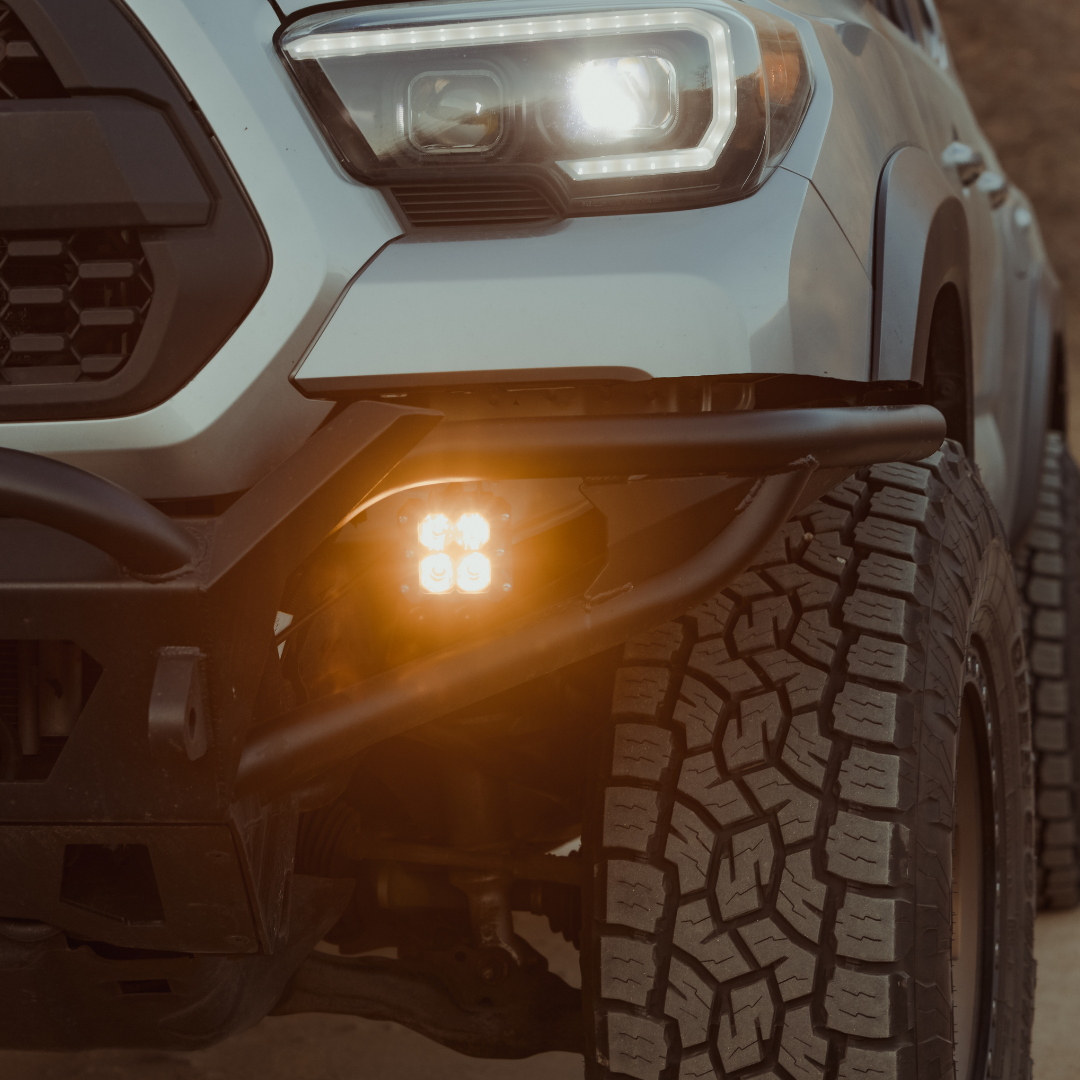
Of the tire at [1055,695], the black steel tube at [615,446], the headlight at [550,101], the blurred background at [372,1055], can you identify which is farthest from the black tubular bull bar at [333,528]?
the tire at [1055,695]

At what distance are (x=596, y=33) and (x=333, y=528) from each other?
1.74 feet

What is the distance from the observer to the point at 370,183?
4.27 ft

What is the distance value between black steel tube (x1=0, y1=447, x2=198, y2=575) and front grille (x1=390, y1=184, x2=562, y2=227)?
38 cm

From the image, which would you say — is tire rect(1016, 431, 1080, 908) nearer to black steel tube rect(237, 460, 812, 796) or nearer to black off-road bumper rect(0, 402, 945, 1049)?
black off-road bumper rect(0, 402, 945, 1049)

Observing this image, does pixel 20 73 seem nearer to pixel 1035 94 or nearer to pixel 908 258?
pixel 908 258

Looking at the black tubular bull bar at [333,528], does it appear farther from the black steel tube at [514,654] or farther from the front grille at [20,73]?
the front grille at [20,73]

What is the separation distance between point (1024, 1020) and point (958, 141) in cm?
170

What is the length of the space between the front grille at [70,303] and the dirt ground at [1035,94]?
46.6 ft

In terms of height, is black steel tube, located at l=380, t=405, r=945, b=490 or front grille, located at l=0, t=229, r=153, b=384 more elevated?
front grille, located at l=0, t=229, r=153, b=384

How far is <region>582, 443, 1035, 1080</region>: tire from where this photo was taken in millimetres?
1453

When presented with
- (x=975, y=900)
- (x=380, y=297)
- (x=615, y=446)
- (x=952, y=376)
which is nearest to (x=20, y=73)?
(x=380, y=297)

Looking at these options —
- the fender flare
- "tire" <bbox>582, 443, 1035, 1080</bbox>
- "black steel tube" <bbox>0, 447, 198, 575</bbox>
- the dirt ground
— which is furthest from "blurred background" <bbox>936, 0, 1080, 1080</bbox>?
"black steel tube" <bbox>0, 447, 198, 575</bbox>

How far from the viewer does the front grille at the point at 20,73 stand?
1.29 metres

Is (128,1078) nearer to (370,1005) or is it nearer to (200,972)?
(370,1005)
